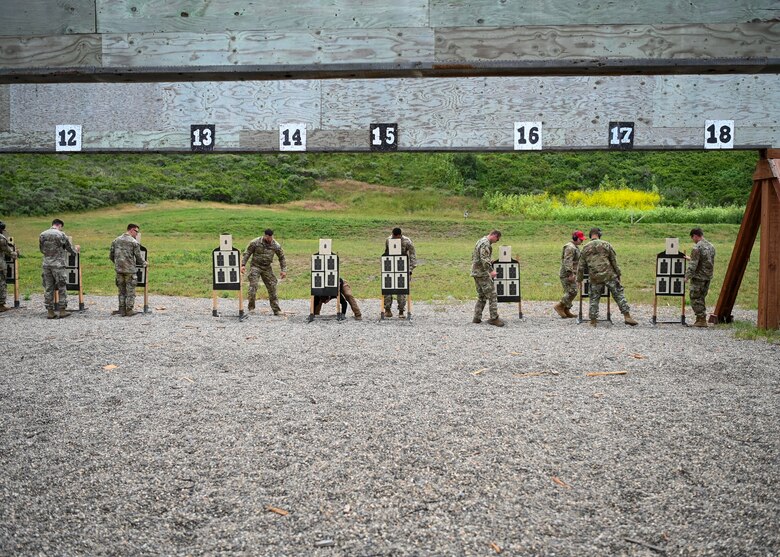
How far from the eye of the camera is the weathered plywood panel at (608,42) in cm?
445

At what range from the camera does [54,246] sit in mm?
14461

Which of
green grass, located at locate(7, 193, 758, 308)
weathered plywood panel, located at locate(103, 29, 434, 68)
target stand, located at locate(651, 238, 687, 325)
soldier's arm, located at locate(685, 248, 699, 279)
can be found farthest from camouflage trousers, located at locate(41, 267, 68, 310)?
soldier's arm, located at locate(685, 248, 699, 279)

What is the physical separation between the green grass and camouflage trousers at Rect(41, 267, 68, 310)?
5.72m

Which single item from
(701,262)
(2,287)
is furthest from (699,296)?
(2,287)

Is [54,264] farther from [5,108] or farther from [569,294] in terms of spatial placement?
[569,294]

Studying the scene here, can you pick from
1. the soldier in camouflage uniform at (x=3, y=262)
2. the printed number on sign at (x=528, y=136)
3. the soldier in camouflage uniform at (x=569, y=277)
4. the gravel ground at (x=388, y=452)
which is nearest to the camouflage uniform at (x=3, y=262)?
the soldier in camouflage uniform at (x=3, y=262)

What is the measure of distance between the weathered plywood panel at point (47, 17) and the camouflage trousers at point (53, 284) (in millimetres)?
10800

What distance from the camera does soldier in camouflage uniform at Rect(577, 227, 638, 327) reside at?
44.8ft

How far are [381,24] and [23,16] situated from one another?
235 centimetres

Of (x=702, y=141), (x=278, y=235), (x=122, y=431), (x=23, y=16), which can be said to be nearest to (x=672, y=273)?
(x=702, y=141)

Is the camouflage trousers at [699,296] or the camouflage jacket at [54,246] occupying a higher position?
the camouflage jacket at [54,246]

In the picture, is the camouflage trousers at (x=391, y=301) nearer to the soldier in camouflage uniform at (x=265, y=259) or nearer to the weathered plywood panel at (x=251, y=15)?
the soldier in camouflage uniform at (x=265, y=259)

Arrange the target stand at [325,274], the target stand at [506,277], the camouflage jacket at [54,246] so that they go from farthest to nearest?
the target stand at [506,277] < the camouflage jacket at [54,246] < the target stand at [325,274]

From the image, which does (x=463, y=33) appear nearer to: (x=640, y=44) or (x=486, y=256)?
(x=640, y=44)
